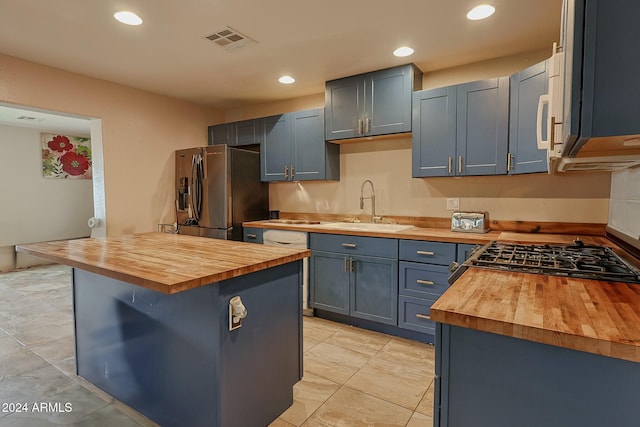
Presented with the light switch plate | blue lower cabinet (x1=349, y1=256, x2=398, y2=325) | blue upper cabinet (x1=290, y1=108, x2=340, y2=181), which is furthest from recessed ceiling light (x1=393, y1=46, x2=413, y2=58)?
blue lower cabinet (x1=349, y1=256, x2=398, y2=325)

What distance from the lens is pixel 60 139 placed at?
5930 millimetres

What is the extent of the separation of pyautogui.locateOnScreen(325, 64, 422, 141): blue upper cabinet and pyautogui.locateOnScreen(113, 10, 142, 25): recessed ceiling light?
177 cm

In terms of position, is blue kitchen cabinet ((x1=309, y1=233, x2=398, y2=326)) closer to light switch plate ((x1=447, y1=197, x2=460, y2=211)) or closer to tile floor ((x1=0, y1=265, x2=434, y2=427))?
tile floor ((x1=0, y1=265, x2=434, y2=427))

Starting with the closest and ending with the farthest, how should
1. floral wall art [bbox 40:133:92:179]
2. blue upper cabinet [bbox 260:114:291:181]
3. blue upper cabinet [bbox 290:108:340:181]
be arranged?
blue upper cabinet [bbox 290:108:340:181] → blue upper cabinet [bbox 260:114:291:181] → floral wall art [bbox 40:133:92:179]

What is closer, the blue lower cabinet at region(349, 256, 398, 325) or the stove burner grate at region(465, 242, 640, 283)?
the stove burner grate at region(465, 242, 640, 283)

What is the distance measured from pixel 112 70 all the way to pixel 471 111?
334 cm

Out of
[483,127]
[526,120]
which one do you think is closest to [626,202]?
[526,120]

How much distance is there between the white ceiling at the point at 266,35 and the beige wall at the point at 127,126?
18 cm

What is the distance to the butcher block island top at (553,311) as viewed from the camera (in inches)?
30.1

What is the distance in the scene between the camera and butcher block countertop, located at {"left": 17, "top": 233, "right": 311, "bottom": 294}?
1.31 metres

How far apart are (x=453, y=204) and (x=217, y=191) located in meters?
2.52

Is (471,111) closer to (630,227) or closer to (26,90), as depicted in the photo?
(630,227)

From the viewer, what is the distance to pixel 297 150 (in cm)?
374

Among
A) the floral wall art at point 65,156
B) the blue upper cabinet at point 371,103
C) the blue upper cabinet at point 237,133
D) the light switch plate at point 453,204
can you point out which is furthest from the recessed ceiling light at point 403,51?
the floral wall art at point 65,156
